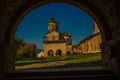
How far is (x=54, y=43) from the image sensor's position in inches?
2950

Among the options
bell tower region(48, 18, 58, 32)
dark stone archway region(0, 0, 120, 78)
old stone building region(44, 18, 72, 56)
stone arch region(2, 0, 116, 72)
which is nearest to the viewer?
dark stone archway region(0, 0, 120, 78)

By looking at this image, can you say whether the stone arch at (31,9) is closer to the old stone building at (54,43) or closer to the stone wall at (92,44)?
the stone wall at (92,44)

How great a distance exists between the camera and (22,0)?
11094mm

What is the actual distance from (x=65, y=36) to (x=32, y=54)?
27703 mm

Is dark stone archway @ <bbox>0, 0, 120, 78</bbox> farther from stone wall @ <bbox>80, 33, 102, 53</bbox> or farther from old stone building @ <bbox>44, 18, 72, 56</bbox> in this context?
old stone building @ <bbox>44, 18, 72, 56</bbox>

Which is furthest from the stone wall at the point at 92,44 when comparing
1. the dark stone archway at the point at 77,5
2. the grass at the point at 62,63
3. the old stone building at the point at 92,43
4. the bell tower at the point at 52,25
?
the dark stone archway at the point at 77,5

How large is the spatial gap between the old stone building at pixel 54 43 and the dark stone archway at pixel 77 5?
62.4 metres

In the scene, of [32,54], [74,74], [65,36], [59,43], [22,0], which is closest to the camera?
[74,74]

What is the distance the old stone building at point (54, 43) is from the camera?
74.7 metres

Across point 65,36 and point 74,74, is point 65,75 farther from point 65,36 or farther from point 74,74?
point 65,36

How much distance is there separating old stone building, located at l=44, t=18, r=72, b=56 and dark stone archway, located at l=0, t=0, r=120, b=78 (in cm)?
6243

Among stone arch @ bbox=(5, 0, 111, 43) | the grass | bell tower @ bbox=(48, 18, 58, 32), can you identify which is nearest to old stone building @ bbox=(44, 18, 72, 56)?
bell tower @ bbox=(48, 18, 58, 32)

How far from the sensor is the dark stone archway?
9961 mm

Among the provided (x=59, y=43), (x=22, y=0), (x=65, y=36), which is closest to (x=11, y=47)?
(x=22, y=0)
